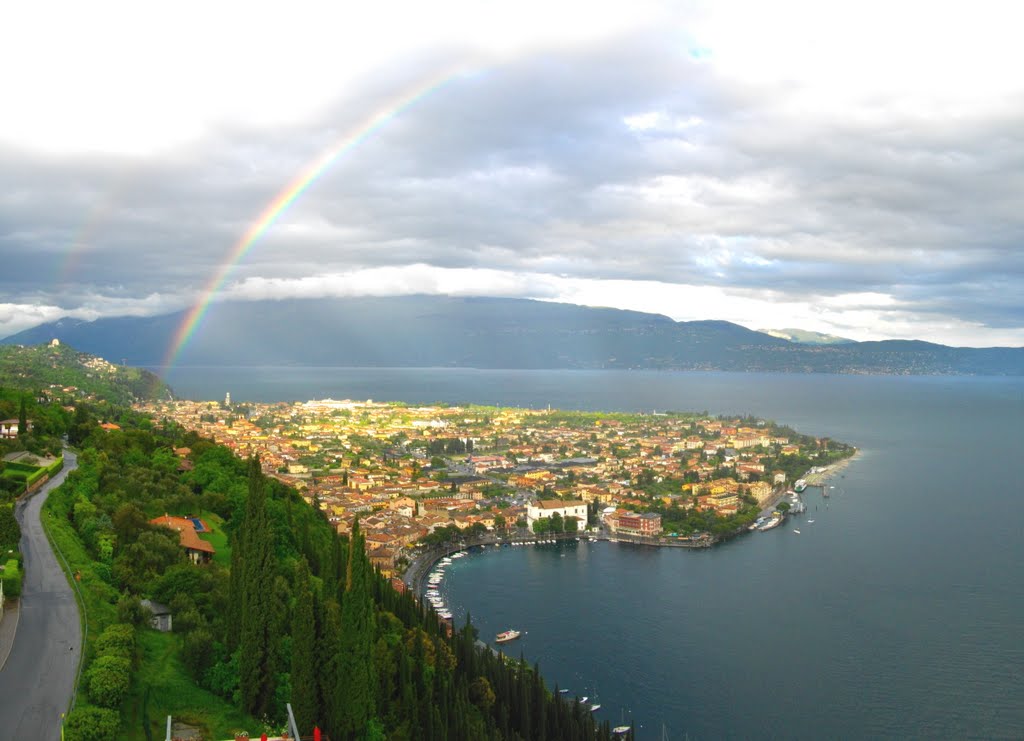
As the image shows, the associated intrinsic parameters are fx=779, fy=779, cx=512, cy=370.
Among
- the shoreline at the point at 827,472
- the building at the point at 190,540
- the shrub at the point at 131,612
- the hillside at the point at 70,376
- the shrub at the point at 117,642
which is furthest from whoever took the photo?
the shoreline at the point at 827,472

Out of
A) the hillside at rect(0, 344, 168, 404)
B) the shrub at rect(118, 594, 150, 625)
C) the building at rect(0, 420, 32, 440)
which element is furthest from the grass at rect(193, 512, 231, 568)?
the hillside at rect(0, 344, 168, 404)

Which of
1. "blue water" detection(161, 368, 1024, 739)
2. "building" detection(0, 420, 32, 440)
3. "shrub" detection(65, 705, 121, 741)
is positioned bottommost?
"blue water" detection(161, 368, 1024, 739)

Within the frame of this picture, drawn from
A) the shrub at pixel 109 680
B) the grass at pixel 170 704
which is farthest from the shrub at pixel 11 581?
the shrub at pixel 109 680

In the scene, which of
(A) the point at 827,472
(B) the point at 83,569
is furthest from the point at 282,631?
(A) the point at 827,472

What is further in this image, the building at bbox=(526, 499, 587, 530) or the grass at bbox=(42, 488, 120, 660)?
the building at bbox=(526, 499, 587, 530)

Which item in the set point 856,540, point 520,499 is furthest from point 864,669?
point 520,499

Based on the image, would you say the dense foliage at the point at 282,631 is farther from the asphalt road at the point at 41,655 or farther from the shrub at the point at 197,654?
the asphalt road at the point at 41,655

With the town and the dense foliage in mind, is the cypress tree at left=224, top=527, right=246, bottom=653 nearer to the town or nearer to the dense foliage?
the dense foliage

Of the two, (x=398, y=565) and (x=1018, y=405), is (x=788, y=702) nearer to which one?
(x=398, y=565)
